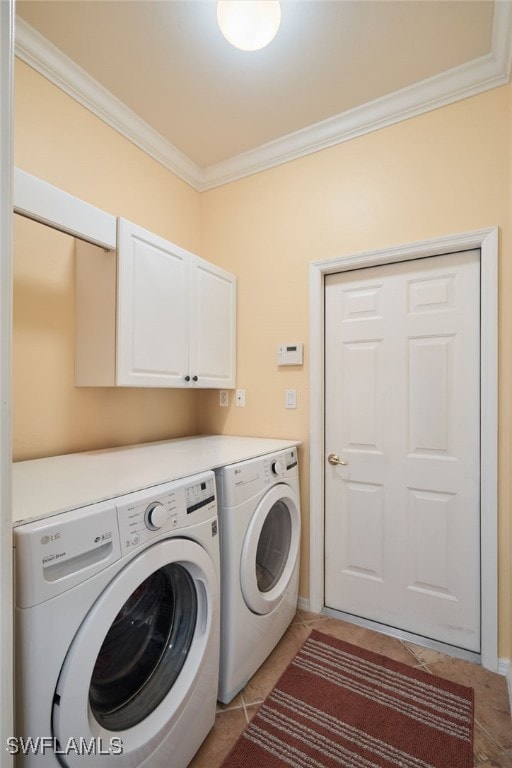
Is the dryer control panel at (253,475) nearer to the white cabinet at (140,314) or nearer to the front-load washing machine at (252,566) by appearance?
the front-load washing machine at (252,566)

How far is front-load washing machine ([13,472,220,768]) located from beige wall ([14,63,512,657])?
865mm

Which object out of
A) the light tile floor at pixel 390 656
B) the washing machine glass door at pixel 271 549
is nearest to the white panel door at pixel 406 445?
the light tile floor at pixel 390 656

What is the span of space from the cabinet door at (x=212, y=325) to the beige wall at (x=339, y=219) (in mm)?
86

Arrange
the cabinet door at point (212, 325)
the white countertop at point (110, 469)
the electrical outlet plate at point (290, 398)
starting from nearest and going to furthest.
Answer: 1. the white countertop at point (110, 469)
2. the cabinet door at point (212, 325)
3. the electrical outlet plate at point (290, 398)

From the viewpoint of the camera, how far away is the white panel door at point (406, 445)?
5.92 feet

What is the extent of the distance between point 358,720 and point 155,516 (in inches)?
47.6

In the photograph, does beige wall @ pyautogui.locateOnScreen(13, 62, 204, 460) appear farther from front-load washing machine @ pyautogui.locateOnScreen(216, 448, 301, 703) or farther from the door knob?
the door knob

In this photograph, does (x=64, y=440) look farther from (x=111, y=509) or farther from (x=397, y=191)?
(x=397, y=191)

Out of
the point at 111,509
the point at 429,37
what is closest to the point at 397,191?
the point at 429,37

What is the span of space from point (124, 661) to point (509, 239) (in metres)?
2.24

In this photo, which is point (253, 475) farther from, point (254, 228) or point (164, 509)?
point (254, 228)

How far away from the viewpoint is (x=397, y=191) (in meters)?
1.94

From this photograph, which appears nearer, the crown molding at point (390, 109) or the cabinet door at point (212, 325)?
the crown molding at point (390, 109)

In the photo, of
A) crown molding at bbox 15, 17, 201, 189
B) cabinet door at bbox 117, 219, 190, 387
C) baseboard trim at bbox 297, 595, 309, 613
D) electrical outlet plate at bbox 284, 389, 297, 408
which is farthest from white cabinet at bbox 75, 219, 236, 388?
baseboard trim at bbox 297, 595, 309, 613
